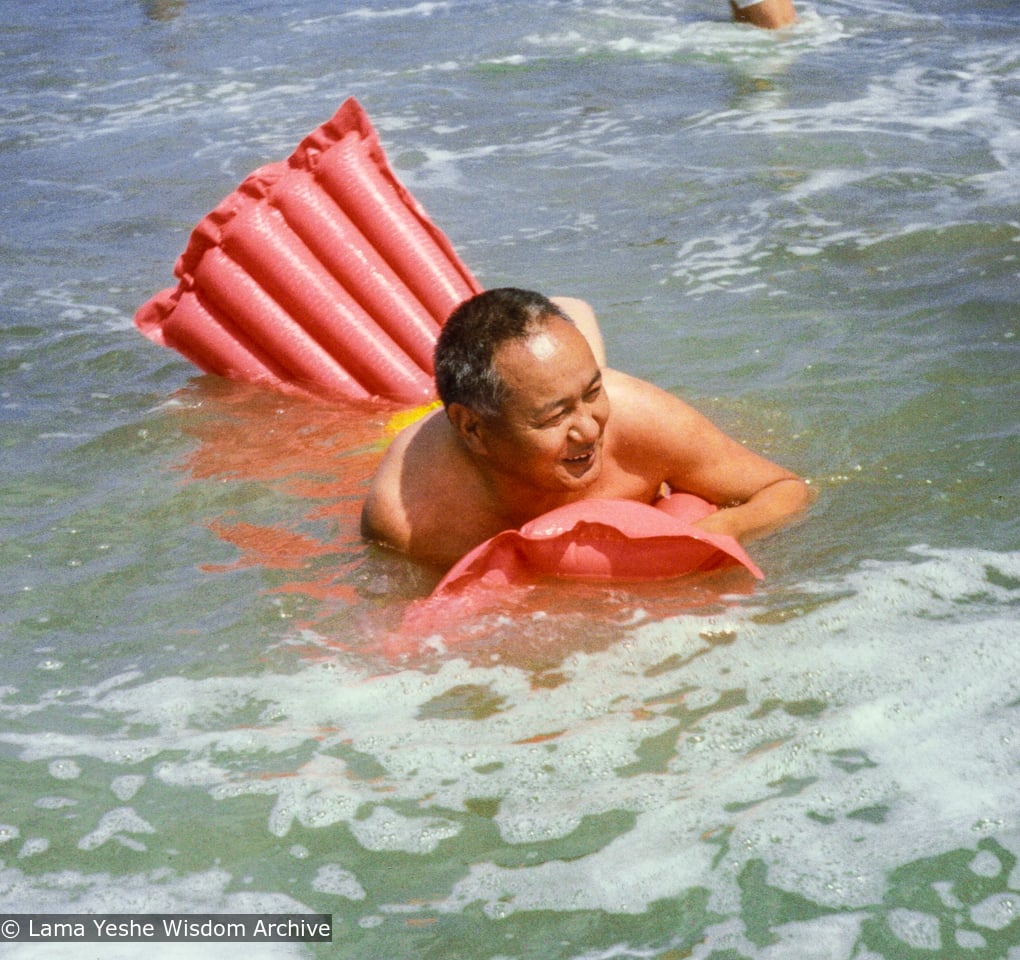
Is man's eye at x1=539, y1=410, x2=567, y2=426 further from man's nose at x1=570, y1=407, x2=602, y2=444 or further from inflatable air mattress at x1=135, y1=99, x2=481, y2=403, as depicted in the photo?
inflatable air mattress at x1=135, y1=99, x2=481, y2=403

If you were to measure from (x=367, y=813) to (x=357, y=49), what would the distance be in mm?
9896

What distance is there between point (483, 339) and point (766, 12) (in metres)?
8.17

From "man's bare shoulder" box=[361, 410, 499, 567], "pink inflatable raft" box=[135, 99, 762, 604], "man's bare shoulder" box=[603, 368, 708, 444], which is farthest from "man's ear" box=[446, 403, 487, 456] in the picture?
"pink inflatable raft" box=[135, 99, 762, 604]

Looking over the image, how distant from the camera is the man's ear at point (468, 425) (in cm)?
369

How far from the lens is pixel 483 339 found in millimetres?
3617

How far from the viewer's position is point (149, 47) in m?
13.0

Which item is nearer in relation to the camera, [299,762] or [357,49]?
[299,762]

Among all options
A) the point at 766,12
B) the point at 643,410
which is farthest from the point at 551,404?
the point at 766,12

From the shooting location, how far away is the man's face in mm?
3533

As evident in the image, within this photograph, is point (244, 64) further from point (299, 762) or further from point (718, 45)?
point (299, 762)

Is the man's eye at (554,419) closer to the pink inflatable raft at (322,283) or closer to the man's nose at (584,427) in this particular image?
the man's nose at (584,427)

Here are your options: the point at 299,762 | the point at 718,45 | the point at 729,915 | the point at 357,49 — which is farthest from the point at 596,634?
the point at 357,49

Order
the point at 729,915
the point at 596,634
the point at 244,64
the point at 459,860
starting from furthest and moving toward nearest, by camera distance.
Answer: the point at 244,64
the point at 596,634
the point at 459,860
the point at 729,915

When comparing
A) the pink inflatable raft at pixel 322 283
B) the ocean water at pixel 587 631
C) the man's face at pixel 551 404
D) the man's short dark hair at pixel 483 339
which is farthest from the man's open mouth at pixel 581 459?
the pink inflatable raft at pixel 322 283
